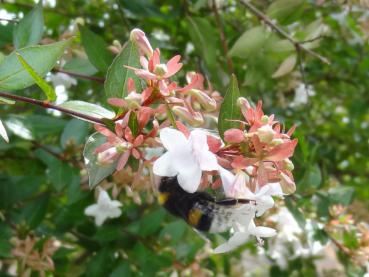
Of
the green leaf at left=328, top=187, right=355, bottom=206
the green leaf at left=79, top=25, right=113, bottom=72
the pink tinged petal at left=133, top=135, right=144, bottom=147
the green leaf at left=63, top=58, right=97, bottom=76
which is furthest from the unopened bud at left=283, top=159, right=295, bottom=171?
the green leaf at left=328, top=187, right=355, bottom=206

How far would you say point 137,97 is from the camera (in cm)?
79

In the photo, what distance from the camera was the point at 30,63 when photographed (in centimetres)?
85

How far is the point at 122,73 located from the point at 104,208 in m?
0.63

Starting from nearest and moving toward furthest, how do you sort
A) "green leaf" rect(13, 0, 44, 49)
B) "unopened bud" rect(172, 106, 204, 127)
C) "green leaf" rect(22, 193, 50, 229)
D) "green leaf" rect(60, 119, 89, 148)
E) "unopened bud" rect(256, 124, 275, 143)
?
"unopened bud" rect(256, 124, 275, 143), "unopened bud" rect(172, 106, 204, 127), "green leaf" rect(13, 0, 44, 49), "green leaf" rect(60, 119, 89, 148), "green leaf" rect(22, 193, 50, 229)

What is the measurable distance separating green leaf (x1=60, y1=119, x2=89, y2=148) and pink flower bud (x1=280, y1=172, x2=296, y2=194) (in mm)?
830

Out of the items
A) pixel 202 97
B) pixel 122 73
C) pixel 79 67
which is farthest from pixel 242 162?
pixel 79 67

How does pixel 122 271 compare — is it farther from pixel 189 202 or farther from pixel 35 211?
pixel 189 202

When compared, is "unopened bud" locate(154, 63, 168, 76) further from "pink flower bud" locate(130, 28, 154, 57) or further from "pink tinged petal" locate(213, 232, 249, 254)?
"pink tinged petal" locate(213, 232, 249, 254)

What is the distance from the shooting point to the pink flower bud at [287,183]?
83 centimetres

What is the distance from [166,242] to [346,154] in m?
1.45

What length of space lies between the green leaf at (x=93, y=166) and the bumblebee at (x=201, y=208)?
0.13m

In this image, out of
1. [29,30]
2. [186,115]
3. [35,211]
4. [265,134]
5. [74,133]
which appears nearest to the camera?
[265,134]

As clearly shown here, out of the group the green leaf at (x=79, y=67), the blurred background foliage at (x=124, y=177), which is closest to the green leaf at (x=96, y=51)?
the blurred background foliage at (x=124, y=177)

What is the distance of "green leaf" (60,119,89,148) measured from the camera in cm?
155
